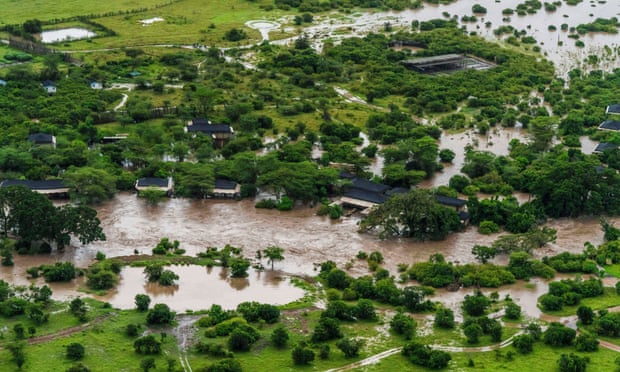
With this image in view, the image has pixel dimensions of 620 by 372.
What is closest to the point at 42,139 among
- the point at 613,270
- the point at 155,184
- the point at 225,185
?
the point at 155,184

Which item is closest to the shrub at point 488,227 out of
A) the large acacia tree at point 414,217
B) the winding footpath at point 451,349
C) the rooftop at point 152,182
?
the large acacia tree at point 414,217

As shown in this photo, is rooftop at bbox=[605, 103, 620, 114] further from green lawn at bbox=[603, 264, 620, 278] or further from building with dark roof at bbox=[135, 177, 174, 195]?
building with dark roof at bbox=[135, 177, 174, 195]

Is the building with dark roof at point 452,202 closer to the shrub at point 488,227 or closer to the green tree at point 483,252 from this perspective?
the shrub at point 488,227

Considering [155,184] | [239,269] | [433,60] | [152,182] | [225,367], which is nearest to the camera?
Answer: [225,367]

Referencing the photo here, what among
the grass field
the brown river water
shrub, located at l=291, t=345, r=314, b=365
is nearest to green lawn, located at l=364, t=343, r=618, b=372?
shrub, located at l=291, t=345, r=314, b=365

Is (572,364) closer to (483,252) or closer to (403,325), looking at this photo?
(403,325)
